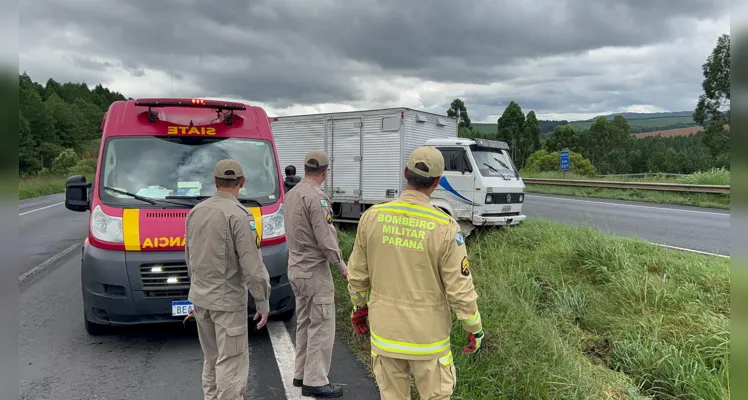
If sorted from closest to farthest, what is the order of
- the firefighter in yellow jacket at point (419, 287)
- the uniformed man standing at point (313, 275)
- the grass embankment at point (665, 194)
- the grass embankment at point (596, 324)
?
the firefighter in yellow jacket at point (419, 287) → the grass embankment at point (596, 324) → the uniformed man standing at point (313, 275) → the grass embankment at point (665, 194)

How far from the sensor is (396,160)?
37.3 feet

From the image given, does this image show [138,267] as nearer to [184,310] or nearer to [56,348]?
[184,310]

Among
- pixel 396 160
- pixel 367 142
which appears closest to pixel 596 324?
pixel 396 160

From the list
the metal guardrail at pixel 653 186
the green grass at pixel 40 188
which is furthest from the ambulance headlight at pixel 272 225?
the green grass at pixel 40 188

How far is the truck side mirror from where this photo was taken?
16.4 ft

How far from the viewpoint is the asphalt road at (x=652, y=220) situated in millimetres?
9852

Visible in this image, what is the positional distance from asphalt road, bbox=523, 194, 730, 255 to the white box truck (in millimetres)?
2148

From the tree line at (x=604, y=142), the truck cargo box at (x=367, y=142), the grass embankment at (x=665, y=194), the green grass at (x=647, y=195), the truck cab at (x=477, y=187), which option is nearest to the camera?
the truck cab at (x=477, y=187)

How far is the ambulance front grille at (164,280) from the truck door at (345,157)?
7.83 metres

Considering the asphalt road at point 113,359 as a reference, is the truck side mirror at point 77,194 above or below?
above

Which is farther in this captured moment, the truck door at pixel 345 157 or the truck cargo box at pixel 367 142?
the truck door at pixel 345 157

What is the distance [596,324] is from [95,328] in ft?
18.0

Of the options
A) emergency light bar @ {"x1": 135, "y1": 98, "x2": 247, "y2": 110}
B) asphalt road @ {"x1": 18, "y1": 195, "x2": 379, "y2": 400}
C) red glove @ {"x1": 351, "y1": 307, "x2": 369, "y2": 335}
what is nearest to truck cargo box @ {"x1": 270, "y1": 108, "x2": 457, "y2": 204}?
emergency light bar @ {"x1": 135, "y1": 98, "x2": 247, "y2": 110}

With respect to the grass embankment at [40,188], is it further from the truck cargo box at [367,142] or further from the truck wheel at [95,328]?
the truck wheel at [95,328]
